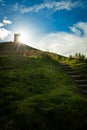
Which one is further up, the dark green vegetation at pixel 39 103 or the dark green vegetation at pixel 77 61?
the dark green vegetation at pixel 77 61

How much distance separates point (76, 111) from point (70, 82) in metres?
5.22

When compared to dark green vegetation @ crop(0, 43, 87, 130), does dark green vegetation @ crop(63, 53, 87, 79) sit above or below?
above

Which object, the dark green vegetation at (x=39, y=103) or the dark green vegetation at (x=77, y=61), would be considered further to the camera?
the dark green vegetation at (x=77, y=61)

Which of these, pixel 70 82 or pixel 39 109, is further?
pixel 70 82

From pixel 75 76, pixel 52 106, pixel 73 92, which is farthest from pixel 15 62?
pixel 52 106

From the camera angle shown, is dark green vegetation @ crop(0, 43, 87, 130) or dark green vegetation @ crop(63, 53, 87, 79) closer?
dark green vegetation @ crop(0, 43, 87, 130)

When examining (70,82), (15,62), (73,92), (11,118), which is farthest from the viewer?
(15,62)

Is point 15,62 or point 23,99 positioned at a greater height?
point 15,62

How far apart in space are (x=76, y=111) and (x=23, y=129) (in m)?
2.51

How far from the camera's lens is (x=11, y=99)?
9.66m

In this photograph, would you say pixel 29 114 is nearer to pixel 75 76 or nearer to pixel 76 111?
pixel 76 111

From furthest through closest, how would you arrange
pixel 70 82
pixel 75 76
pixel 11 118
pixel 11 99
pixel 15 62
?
pixel 15 62
pixel 75 76
pixel 70 82
pixel 11 99
pixel 11 118

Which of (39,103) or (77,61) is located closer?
(39,103)

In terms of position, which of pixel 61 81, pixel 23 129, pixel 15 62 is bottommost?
pixel 23 129
